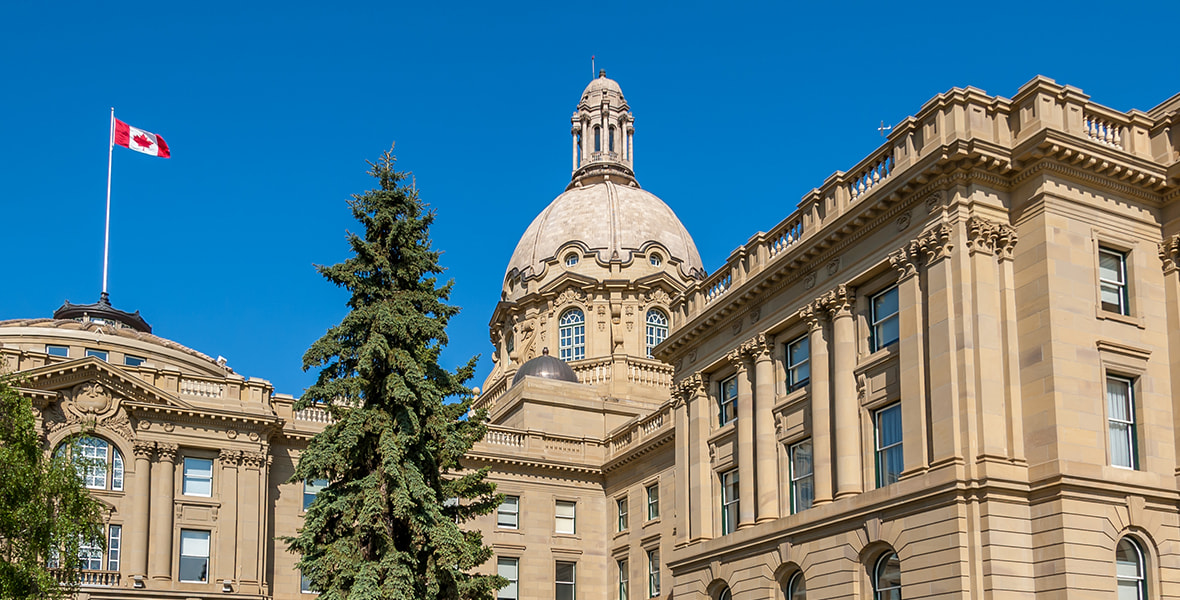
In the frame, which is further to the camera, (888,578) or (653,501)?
(653,501)

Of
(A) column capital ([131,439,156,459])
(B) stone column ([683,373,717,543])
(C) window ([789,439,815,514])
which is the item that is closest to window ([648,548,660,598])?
(B) stone column ([683,373,717,543])

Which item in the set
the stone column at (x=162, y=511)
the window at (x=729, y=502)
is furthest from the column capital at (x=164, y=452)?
the window at (x=729, y=502)

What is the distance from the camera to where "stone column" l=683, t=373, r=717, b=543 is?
132 feet

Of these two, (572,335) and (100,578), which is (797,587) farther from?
(572,335)

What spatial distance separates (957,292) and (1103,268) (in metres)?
3.94

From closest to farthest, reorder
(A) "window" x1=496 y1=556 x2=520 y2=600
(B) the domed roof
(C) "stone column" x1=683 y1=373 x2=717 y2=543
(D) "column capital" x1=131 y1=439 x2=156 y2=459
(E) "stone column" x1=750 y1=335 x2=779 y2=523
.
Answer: (E) "stone column" x1=750 y1=335 x2=779 y2=523 → (C) "stone column" x1=683 y1=373 x2=717 y2=543 → (D) "column capital" x1=131 y1=439 x2=156 y2=459 → (A) "window" x1=496 y1=556 x2=520 y2=600 → (B) the domed roof

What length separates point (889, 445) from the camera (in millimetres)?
31594

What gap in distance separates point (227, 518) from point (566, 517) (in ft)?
49.2

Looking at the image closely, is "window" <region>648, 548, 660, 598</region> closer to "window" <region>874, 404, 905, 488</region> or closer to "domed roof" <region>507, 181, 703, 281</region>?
"window" <region>874, 404, 905, 488</region>

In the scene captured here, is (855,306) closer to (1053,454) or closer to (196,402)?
(1053,454)

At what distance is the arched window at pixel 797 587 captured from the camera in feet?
112

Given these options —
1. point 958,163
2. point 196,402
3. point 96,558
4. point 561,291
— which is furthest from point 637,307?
point 958,163

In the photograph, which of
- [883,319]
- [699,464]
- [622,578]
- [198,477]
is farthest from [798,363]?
[198,477]

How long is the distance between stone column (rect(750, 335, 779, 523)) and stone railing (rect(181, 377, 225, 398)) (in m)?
23.5
